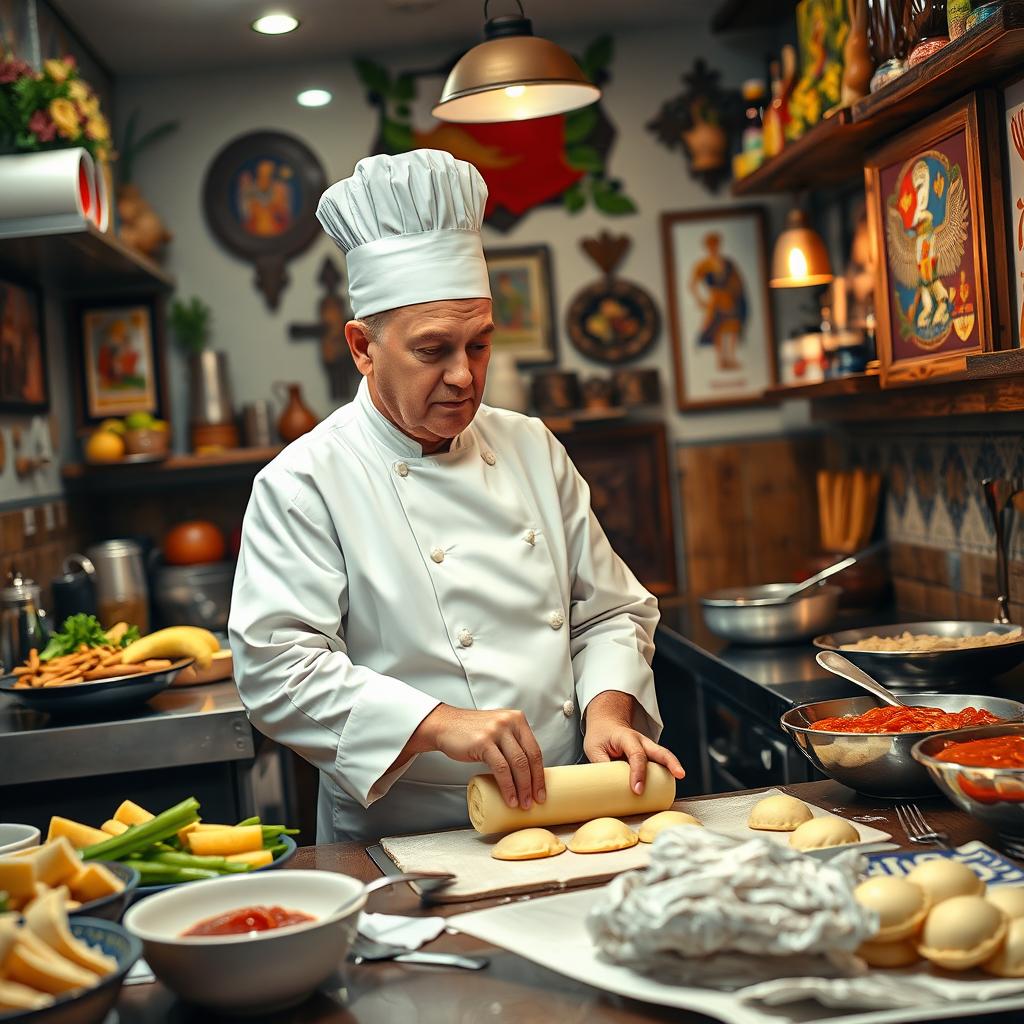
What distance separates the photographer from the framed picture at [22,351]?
3582 mm

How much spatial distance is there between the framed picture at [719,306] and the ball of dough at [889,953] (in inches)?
147

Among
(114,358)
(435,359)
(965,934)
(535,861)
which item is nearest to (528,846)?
(535,861)

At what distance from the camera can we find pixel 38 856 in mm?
1244

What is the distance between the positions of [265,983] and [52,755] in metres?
1.65

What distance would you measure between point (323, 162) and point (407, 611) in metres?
3.20

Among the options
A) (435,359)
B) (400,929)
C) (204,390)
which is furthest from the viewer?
(204,390)

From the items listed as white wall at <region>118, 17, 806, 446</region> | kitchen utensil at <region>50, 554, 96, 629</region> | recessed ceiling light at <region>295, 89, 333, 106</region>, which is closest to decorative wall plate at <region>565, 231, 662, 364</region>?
white wall at <region>118, 17, 806, 446</region>

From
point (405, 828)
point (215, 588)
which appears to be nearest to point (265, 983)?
point (405, 828)

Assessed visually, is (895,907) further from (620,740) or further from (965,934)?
(620,740)

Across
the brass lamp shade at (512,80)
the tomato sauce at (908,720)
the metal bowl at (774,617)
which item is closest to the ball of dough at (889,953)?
the tomato sauce at (908,720)

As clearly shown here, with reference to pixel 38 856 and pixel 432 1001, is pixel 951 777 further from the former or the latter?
pixel 38 856

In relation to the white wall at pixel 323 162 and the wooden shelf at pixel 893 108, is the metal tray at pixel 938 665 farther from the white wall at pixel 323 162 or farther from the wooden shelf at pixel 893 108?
the white wall at pixel 323 162

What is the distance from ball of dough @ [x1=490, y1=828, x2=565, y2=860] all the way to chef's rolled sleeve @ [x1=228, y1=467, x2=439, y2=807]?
0.21 m

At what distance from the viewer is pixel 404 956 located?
1261mm
